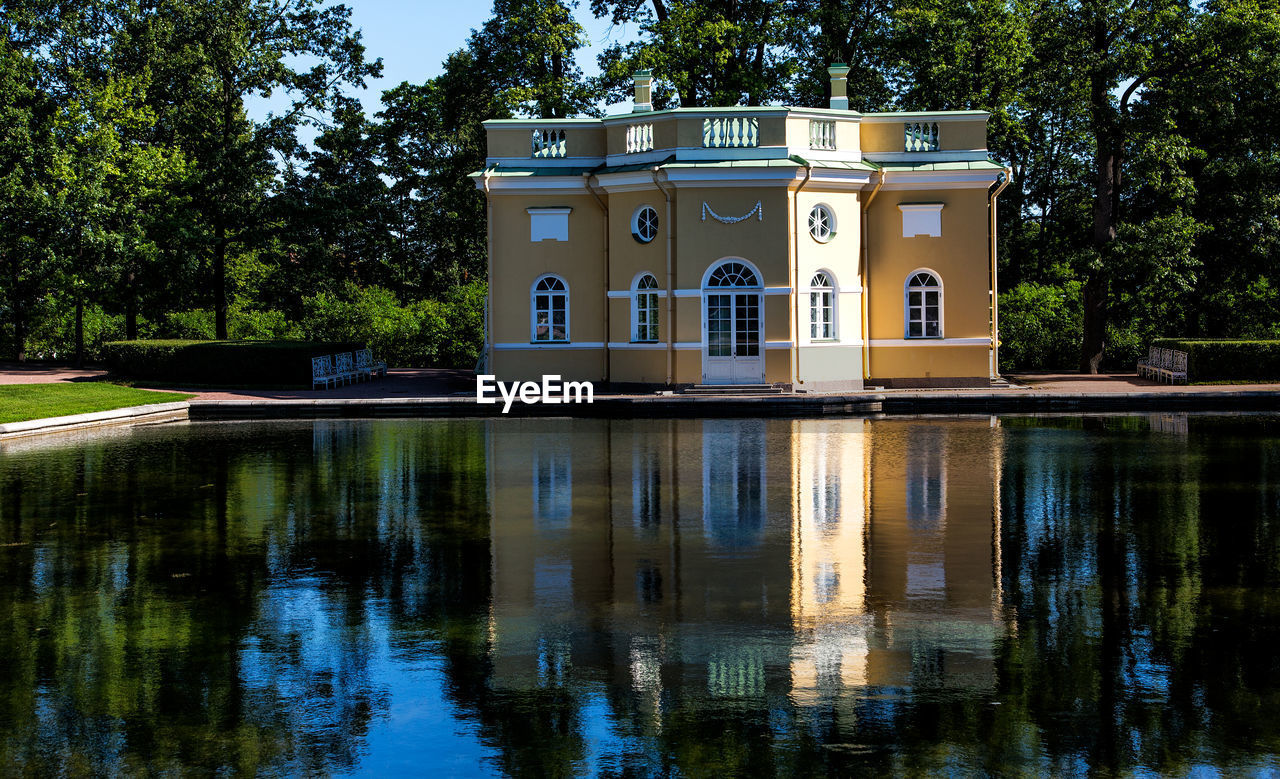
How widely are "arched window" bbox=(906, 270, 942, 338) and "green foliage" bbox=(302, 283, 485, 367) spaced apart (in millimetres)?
17910

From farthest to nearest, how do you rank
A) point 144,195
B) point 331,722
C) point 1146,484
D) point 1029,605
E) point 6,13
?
1. point 6,13
2. point 144,195
3. point 1146,484
4. point 1029,605
5. point 331,722

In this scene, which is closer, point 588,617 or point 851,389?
point 588,617

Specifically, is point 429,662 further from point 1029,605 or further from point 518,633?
point 1029,605

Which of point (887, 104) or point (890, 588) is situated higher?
point (887, 104)

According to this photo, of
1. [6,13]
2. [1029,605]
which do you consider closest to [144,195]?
[6,13]

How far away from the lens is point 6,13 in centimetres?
4366

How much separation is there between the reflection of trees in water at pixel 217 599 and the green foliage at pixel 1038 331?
2739 centimetres

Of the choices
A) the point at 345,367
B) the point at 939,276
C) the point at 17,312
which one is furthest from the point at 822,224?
the point at 17,312

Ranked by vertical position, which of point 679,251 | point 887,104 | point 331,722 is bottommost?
point 331,722

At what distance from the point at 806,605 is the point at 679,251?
21318mm

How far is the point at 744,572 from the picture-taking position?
33.4 feet

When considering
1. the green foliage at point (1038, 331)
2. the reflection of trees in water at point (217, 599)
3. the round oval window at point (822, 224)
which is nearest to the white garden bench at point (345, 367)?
the round oval window at point (822, 224)

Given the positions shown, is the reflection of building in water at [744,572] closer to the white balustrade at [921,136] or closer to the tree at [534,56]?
the white balustrade at [921,136]

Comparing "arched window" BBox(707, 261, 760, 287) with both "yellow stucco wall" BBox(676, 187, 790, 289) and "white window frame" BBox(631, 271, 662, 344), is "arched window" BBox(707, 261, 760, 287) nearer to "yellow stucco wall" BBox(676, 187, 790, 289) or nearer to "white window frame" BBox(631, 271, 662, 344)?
"yellow stucco wall" BBox(676, 187, 790, 289)
